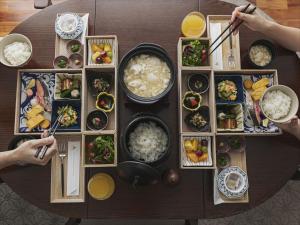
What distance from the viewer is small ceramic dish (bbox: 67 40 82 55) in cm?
265

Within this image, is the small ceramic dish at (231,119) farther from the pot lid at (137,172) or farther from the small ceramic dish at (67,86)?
the small ceramic dish at (67,86)

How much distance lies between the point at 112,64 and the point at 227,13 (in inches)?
42.7

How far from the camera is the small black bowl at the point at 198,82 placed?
255 centimetres

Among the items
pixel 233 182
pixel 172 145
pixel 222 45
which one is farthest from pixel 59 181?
pixel 222 45

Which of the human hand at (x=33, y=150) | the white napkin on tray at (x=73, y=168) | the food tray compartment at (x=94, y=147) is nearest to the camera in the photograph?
the human hand at (x=33, y=150)

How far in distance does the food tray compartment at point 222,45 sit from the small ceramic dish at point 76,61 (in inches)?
40.7

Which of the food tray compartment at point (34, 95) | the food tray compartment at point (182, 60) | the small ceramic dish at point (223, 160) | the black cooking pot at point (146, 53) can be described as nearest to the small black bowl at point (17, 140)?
the food tray compartment at point (34, 95)

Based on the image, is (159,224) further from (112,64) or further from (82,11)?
(82,11)

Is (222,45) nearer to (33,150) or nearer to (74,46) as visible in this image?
(74,46)

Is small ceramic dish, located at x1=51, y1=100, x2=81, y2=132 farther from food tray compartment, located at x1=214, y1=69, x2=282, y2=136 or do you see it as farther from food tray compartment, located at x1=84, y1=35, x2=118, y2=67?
food tray compartment, located at x1=214, y1=69, x2=282, y2=136

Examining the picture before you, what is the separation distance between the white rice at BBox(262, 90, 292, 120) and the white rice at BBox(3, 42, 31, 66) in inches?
71.2

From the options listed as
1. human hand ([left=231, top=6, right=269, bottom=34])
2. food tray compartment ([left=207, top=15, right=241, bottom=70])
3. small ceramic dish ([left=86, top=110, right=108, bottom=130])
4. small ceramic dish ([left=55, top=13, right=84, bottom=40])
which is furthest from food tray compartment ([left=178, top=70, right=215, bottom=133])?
small ceramic dish ([left=55, top=13, right=84, bottom=40])

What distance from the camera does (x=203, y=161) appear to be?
2418 millimetres

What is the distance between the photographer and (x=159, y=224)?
8.95 feet
